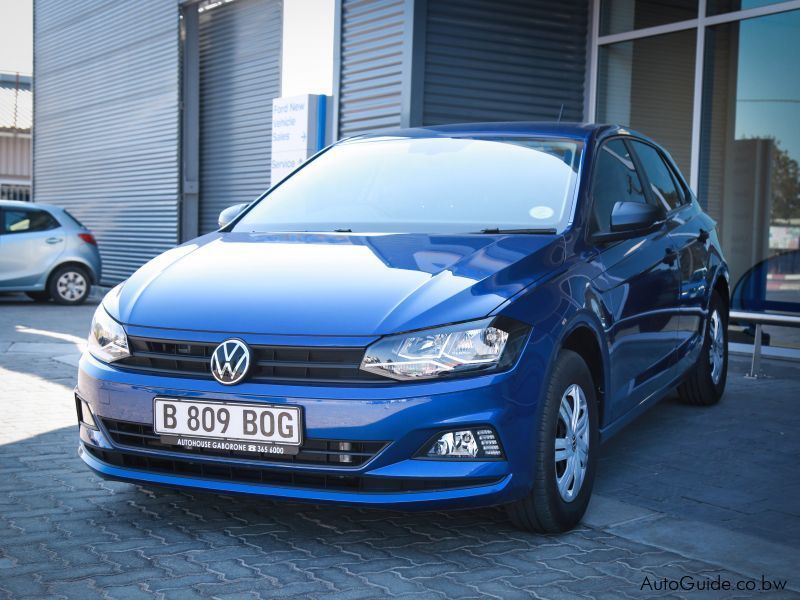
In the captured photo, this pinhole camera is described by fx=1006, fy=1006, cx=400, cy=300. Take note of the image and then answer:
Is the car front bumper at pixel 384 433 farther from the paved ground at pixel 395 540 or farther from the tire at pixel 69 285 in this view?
the tire at pixel 69 285

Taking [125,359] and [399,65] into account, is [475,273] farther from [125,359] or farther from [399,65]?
[399,65]

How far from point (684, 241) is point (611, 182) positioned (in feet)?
2.98

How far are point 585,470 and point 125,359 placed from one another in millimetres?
1760

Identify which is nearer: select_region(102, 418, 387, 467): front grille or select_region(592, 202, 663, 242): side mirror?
select_region(102, 418, 387, 467): front grille

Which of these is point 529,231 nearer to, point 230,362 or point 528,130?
point 528,130

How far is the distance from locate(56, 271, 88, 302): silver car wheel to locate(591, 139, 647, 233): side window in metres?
11.0

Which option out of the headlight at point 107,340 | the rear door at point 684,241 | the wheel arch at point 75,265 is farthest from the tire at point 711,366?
the wheel arch at point 75,265

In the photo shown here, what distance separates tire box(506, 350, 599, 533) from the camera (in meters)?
3.45

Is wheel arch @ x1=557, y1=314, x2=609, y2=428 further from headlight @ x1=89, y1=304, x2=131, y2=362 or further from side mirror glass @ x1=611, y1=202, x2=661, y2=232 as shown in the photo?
headlight @ x1=89, y1=304, x2=131, y2=362

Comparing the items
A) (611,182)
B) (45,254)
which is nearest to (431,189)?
(611,182)

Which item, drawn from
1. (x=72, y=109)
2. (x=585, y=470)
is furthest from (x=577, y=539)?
(x=72, y=109)

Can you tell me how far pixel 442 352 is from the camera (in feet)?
10.7

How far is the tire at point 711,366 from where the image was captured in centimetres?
614

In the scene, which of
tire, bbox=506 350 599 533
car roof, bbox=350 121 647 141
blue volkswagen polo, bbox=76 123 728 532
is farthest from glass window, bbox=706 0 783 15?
tire, bbox=506 350 599 533
